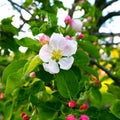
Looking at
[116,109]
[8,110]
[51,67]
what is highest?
[51,67]

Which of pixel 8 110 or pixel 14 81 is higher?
pixel 14 81

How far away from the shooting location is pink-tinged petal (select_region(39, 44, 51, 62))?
1579mm

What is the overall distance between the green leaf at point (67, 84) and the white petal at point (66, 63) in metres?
0.03

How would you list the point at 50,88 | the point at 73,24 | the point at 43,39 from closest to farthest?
1. the point at 43,39
2. the point at 50,88
3. the point at 73,24

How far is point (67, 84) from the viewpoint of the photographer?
159 centimetres

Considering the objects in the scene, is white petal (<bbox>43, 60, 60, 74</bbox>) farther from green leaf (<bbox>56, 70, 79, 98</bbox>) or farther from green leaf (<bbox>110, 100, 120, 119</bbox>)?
green leaf (<bbox>110, 100, 120, 119</bbox>)

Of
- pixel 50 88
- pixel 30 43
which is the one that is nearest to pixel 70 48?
pixel 30 43

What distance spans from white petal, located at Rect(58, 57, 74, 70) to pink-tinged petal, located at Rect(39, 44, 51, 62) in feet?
0.19

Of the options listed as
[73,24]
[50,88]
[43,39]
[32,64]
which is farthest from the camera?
[73,24]

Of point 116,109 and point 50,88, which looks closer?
point 116,109

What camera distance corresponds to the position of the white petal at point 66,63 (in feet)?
5.22

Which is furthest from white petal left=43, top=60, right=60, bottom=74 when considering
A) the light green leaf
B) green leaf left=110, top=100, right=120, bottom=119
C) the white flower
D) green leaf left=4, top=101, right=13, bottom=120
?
green leaf left=4, top=101, right=13, bottom=120

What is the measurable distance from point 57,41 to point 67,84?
0.18 m

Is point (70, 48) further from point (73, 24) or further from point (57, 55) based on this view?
point (73, 24)
